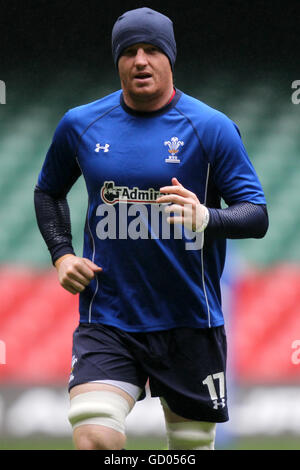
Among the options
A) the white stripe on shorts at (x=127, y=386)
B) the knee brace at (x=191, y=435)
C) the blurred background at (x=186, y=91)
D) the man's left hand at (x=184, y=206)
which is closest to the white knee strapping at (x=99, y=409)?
the white stripe on shorts at (x=127, y=386)

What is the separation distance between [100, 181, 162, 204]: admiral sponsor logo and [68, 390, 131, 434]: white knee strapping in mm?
691

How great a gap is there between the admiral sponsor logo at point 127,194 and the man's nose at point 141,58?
0.44 metres

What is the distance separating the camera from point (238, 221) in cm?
342

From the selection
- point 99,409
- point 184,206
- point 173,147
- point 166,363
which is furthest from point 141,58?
point 99,409

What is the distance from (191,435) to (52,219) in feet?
3.26

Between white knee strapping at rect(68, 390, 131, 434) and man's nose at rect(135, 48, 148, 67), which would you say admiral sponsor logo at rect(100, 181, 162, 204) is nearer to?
man's nose at rect(135, 48, 148, 67)

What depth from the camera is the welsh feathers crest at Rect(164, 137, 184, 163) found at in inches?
138

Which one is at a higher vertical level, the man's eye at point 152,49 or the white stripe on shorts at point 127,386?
the man's eye at point 152,49

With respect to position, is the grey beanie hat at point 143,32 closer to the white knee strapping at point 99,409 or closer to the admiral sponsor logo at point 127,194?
the admiral sponsor logo at point 127,194

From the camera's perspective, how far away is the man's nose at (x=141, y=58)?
349cm

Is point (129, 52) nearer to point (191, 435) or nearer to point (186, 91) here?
point (191, 435)

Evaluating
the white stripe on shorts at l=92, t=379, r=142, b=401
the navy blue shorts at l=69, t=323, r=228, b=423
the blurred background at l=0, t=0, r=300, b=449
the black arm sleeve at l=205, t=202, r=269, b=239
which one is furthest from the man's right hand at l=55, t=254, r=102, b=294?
the blurred background at l=0, t=0, r=300, b=449

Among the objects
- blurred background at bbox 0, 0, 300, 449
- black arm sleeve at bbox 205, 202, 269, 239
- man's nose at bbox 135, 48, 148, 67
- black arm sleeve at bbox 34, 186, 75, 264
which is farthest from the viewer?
blurred background at bbox 0, 0, 300, 449

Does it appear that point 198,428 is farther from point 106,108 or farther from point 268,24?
point 268,24
